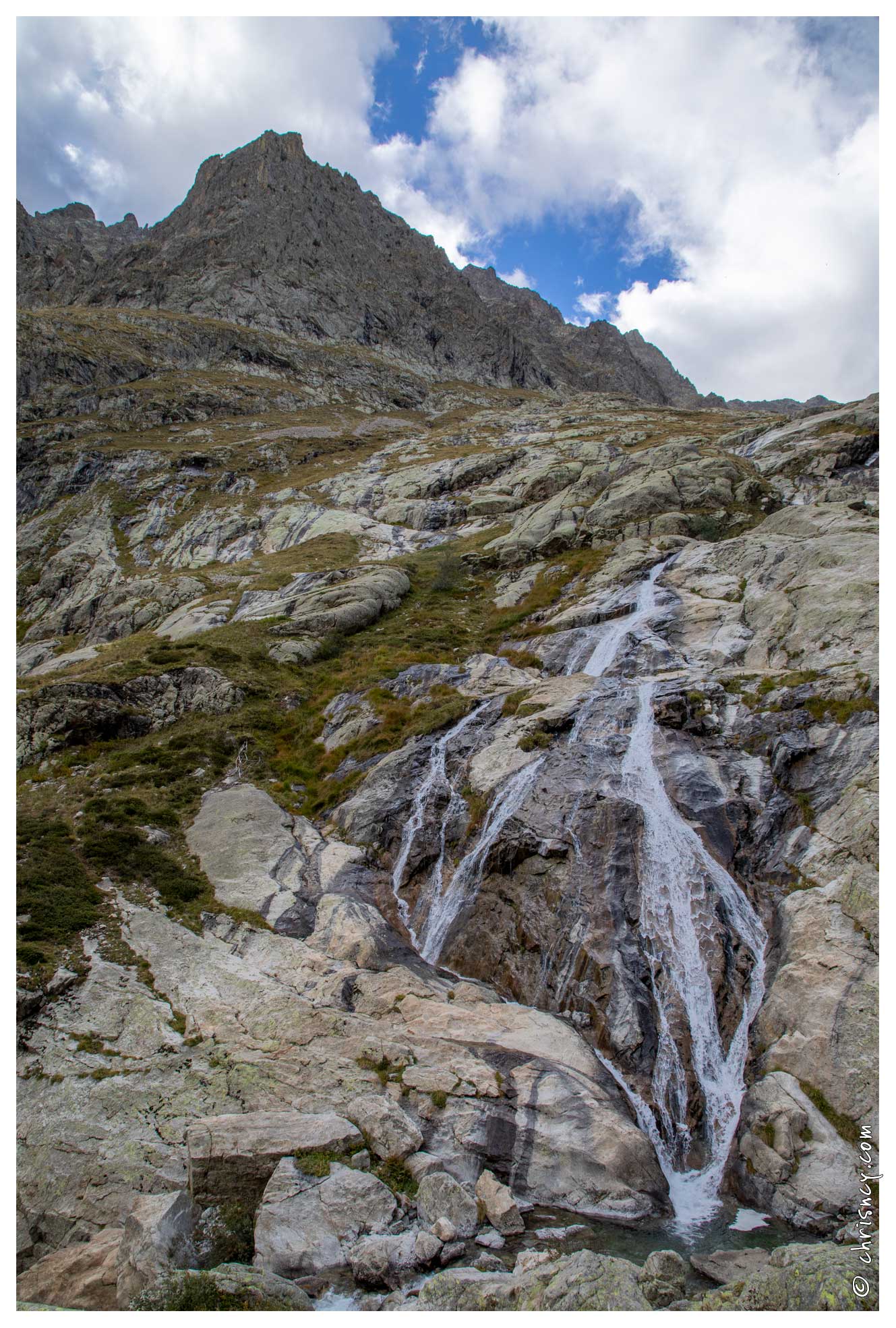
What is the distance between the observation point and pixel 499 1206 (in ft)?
39.0

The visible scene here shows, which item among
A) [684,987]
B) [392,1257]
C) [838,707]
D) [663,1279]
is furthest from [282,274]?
[663,1279]

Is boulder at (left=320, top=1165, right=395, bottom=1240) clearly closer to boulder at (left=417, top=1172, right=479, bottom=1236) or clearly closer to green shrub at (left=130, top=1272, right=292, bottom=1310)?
boulder at (left=417, top=1172, right=479, bottom=1236)

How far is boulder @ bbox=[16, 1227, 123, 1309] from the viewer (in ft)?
31.9

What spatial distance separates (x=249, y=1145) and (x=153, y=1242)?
2.63 m

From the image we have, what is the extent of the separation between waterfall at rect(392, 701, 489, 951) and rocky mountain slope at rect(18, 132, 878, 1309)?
14 cm

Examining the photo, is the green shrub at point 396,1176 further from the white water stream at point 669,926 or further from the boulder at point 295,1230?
the white water stream at point 669,926

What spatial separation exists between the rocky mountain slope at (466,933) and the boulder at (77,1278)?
0.20 ft

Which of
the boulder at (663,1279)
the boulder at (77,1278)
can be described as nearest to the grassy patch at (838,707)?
the boulder at (663,1279)

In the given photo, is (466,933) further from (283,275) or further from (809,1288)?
(283,275)

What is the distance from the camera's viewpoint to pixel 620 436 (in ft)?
299

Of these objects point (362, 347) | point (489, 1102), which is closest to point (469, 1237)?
point (489, 1102)

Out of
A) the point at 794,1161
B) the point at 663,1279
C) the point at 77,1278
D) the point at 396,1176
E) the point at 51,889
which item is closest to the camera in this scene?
the point at 77,1278

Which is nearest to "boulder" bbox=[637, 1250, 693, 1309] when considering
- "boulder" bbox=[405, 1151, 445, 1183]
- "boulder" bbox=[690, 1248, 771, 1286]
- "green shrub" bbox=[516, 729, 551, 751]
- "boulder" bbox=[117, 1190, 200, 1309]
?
"boulder" bbox=[690, 1248, 771, 1286]

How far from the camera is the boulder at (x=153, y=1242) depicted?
948cm
